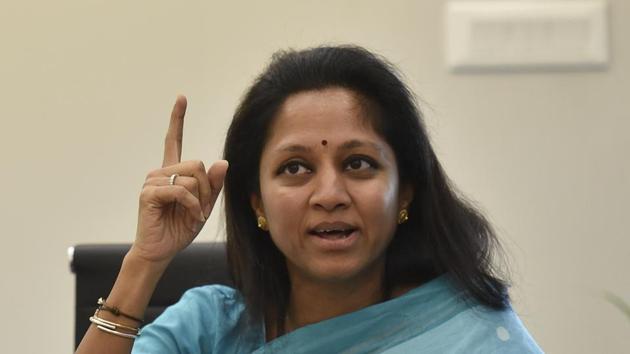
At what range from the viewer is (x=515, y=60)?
278 cm

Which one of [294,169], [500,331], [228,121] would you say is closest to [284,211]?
[294,169]

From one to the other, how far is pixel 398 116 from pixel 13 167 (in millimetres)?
1337

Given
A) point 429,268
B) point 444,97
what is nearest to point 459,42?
point 444,97

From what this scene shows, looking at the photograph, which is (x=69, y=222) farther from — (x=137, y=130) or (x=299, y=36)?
(x=299, y=36)

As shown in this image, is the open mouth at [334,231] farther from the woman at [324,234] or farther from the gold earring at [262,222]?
the gold earring at [262,222]

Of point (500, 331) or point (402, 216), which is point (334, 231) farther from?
point (500, 331)

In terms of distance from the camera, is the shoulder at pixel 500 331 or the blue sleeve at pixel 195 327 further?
the blue sleeve at pixel 195 327

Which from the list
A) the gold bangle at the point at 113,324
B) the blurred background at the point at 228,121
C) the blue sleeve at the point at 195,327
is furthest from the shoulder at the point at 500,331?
the blurred background at the point at 228,121

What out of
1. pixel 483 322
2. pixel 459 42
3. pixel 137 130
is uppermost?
pixel 459 42

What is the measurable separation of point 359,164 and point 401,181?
13 centimetres

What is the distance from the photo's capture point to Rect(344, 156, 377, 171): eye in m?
1.70

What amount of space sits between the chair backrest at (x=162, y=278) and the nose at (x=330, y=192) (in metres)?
0.61

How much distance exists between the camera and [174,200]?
67.7 inches

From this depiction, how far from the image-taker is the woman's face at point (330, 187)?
5.48 feet
